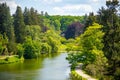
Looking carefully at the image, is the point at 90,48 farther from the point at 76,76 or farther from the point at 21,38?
the point at 21,38

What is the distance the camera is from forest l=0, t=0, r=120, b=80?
170 feet

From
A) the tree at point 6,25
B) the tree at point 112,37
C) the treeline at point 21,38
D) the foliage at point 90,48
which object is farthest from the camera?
the tree at point 6,25

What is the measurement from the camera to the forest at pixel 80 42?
2041 inches

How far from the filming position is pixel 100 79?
44469 mm

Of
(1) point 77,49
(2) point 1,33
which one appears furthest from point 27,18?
(1) point 77,49

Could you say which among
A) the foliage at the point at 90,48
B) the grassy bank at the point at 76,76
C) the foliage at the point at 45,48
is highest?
the foliage at the point at 90,48

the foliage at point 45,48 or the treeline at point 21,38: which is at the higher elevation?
the treeline at point 21,38

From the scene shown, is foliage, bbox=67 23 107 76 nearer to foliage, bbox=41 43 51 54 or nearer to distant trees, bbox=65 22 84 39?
foliage, bbox=41 43 51 54

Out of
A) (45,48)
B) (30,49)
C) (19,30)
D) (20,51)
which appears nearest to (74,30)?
(45,48)

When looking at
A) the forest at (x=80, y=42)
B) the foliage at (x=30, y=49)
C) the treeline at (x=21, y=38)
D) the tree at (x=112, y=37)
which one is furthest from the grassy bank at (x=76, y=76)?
the foliage at (x=30, y=49)

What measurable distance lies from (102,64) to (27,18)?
6373 centimetres

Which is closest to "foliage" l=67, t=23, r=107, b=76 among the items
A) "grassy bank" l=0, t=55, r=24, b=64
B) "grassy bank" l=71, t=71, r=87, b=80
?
"grassy bank" l=71, t=71, r=87, b=80

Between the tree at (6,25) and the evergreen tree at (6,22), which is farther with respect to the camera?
the evergreen tree at (6,22)

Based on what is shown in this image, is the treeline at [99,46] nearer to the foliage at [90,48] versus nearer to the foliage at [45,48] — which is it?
the foliage at [90,48]
